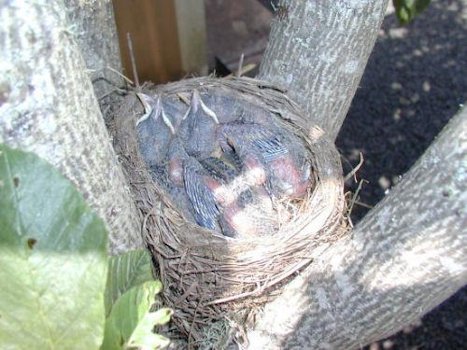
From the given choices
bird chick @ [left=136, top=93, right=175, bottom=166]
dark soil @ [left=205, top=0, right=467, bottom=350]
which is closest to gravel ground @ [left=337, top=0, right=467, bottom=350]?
dark soil @ [left=205, top=0, right=467, bottom=350]

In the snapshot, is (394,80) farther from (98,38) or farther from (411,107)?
(98,38)

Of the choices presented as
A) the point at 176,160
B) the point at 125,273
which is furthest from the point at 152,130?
the point at 125,273

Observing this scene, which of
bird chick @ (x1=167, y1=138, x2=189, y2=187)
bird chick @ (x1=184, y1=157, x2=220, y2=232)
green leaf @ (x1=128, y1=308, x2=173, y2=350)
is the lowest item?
bird chick @ (x1=184, y1=157, x2=220, y2=232)

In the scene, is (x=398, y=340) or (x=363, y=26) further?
(x=398, y=340)

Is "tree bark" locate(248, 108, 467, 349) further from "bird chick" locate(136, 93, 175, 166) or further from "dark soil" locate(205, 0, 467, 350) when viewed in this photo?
"dark soil" locate(205, 0, 467, 350)

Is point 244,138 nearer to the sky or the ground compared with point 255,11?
nearer to the sky

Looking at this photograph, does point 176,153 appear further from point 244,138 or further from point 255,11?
point 255,11

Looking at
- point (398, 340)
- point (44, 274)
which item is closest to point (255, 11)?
point (398, 340)

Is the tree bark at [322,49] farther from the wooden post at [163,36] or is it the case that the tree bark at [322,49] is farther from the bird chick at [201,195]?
the wooden post at [163,36]
